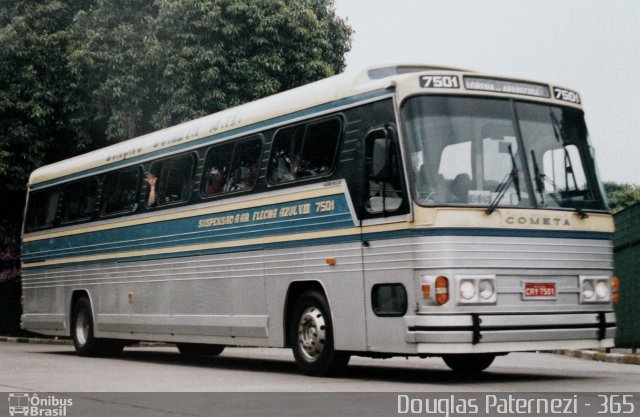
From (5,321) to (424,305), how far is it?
85.9 feet

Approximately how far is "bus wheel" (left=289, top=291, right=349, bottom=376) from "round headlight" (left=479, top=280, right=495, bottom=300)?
2.21 m

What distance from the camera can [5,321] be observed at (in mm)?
34938

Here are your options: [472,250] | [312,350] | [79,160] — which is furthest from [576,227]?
[79,160]

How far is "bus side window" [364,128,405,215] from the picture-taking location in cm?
1180

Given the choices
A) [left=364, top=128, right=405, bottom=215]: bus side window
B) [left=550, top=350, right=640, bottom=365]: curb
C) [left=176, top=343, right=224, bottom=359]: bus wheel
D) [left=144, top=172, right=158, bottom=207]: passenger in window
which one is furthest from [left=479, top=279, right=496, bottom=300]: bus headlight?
[left=176, top=343, right=224, bottom=359]: bus wheel

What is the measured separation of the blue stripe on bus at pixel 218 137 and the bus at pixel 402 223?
0.03 m

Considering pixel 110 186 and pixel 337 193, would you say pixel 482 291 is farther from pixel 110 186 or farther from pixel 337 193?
pixel 110 186

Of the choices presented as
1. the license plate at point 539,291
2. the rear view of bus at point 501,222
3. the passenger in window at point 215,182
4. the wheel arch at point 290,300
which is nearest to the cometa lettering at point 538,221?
the rear view of bus at point 501,222

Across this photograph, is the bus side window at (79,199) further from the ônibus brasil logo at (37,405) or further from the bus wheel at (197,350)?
the ônibus brasil logo at (37,405)

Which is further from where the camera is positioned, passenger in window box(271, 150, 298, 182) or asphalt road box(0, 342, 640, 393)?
passenger in window box(271, 150, 298, 182)

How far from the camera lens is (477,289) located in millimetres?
11438

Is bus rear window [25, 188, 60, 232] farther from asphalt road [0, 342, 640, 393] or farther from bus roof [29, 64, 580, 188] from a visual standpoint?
asphalt road [0, 342, 640, 393]

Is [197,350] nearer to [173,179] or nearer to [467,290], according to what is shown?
[173,179]

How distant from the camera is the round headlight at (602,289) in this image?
12.4 metres
